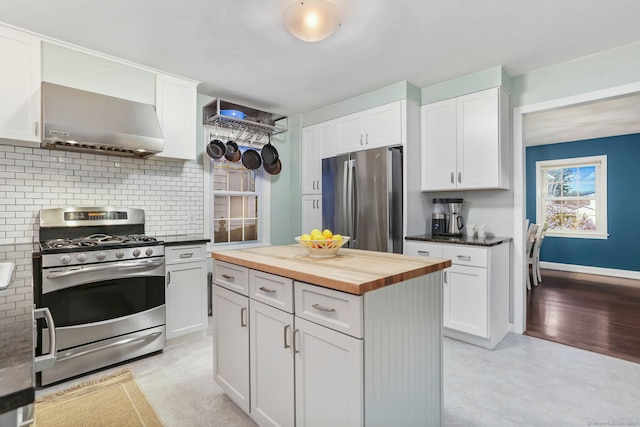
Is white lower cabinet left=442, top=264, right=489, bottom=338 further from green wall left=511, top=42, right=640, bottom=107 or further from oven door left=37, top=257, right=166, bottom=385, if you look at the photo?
oven door left=37, top=257, right=166, bottom=385

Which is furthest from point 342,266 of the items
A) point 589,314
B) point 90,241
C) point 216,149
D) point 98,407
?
point 589,314

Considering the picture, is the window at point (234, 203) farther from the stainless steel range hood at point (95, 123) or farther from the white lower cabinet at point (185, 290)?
the stainless steel range hood at point (95, 123)

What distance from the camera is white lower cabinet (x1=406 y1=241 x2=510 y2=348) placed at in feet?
9.06

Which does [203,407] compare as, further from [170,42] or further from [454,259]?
[170,42]

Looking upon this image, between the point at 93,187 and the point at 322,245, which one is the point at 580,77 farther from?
the point at 93,187

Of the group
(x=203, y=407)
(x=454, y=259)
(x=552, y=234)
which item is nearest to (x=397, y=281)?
(x=203, y=407)

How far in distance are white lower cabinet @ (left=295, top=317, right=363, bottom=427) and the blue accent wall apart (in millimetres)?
6548

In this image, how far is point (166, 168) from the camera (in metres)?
3.35

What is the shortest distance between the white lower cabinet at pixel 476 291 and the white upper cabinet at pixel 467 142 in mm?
680

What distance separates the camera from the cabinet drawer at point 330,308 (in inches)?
48.6

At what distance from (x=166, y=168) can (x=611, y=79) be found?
13.5 feet

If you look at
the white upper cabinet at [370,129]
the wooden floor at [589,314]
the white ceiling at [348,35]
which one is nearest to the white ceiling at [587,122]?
the white ceiling at [348,35]

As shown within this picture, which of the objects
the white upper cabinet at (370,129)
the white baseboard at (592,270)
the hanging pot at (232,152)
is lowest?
the white baseboard at (592,270)

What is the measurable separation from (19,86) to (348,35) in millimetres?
2430
